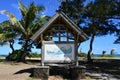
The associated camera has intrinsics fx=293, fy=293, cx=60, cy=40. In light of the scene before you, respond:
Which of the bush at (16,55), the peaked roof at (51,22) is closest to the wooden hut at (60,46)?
the peaked roof at (51,22)

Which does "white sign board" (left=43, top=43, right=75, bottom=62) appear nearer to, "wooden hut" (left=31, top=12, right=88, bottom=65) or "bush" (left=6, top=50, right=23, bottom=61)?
"wooden hut" (left=31, top=12, right=88, bottom=65)

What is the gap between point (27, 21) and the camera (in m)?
30.7

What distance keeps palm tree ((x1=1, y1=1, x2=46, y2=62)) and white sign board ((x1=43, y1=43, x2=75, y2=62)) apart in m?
11.5

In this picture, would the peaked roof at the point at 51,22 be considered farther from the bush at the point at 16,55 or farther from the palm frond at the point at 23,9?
the bush at the point at 16,55

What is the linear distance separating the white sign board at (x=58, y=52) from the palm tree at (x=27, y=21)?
1147cm

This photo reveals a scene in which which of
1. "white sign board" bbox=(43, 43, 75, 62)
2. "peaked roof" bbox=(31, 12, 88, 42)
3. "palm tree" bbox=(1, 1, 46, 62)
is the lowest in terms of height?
"white sign board" bbox=(43, 43, 75, 62)

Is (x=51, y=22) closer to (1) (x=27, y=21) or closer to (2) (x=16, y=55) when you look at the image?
(1) (x=27, y=21)

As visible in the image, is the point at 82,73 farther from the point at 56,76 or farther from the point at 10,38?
the point at 10,38

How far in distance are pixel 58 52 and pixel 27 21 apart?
12205mm

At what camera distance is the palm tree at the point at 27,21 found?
3032 cm

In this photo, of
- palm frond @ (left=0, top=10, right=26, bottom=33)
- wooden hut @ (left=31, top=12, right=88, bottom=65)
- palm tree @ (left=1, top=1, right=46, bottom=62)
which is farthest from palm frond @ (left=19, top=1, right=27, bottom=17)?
wooden hut @ (left=31, top=12, right=88, bottom=65)

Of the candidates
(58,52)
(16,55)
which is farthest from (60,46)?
(16,55)

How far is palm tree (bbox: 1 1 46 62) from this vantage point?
30.3 meters

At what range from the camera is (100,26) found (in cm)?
3158
